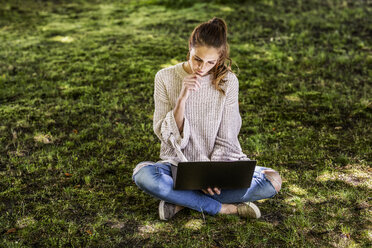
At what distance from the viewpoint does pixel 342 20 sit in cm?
991

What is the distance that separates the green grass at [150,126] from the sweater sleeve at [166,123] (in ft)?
2.37

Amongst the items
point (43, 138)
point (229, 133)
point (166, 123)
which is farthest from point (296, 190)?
point (43, 138)

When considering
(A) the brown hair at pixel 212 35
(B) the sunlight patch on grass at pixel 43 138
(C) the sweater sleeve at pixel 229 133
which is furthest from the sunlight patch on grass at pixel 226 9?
(A) the brown hair at pixel 212 35

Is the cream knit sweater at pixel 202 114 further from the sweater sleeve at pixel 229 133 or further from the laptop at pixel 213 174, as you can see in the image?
the laptop at pixel 213 174

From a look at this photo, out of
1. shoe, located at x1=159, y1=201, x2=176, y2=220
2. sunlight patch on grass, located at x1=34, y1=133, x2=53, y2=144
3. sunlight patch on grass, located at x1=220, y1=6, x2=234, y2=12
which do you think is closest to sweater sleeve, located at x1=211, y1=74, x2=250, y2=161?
shoe, located at x1=159, y1=201, x2=176, y2=220

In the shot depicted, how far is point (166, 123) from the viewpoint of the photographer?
3346 millimetres

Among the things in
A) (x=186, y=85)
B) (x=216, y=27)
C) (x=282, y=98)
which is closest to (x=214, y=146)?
(x=186, y=85)

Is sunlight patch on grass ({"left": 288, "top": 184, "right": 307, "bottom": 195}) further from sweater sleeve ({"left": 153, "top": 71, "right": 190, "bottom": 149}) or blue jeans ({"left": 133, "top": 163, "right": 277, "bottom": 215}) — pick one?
sweater sleeve ({"left": 153, "top": 71, "right": 190, "bottom": 149})

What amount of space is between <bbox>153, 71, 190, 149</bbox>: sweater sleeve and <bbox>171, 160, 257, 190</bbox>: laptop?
0.28 metres

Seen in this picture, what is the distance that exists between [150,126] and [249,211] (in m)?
2.39

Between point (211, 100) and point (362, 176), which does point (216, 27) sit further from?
point (362, 176)

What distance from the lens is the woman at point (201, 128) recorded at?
10.3 ft

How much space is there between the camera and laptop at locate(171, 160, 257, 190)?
114 inches

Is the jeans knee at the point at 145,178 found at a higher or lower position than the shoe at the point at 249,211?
higher
